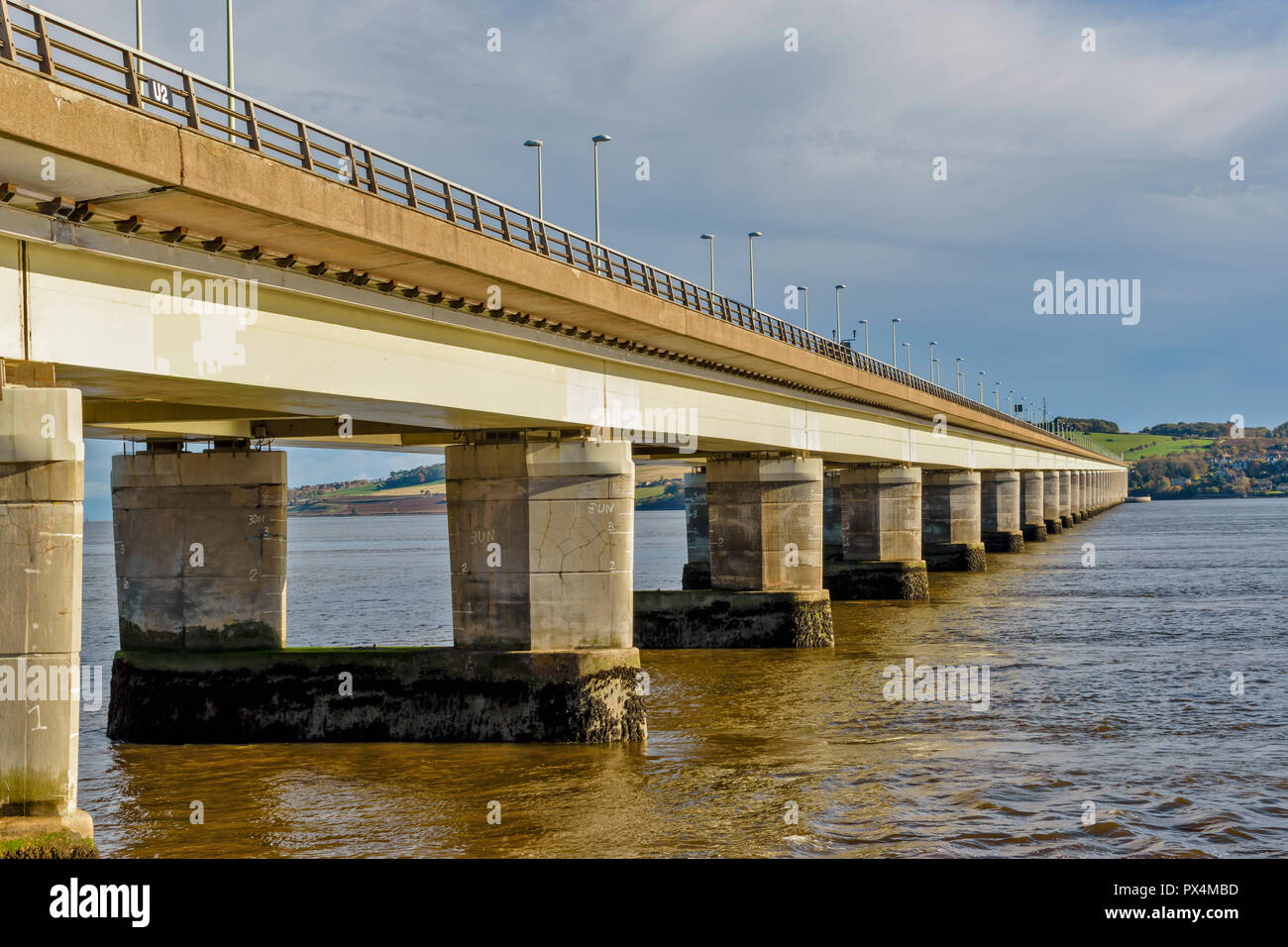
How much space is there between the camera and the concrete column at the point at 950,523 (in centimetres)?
6606

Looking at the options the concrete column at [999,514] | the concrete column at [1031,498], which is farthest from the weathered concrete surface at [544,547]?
the concrete column at [1031,498]

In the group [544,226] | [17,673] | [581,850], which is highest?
[544,226]

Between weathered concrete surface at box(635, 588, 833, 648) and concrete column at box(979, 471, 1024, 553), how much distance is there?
52.3m

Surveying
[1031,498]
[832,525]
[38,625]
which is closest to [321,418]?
[38,625]

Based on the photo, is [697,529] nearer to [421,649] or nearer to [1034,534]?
[421,649]

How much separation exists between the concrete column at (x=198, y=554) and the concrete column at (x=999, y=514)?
68410mm

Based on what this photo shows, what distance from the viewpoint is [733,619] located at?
1410 inches

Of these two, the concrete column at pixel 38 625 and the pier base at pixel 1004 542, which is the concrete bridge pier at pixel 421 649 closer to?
the concrete column at pixel 38 625

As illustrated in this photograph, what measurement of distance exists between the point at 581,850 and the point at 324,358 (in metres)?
7.22

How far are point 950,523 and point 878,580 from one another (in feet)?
61.5

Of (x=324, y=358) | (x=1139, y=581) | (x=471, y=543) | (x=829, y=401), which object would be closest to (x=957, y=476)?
(x=1139, y=581)
